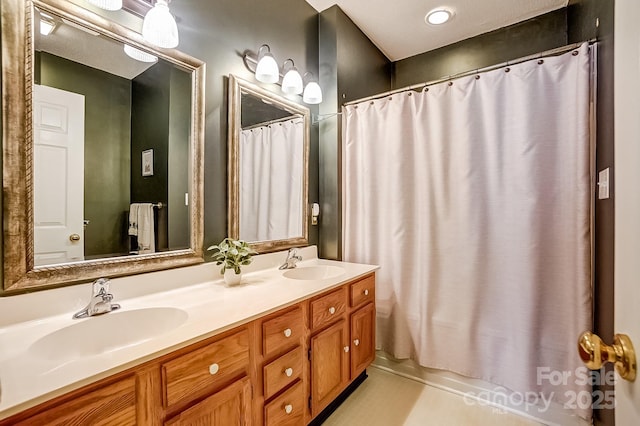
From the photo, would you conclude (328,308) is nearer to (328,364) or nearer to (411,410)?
(328,364)

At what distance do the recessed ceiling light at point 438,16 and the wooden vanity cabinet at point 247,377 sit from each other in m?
2.09

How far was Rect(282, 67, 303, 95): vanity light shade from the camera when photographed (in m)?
1.92

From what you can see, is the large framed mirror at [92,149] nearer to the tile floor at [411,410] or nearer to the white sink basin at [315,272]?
the white sink basin at [315,272]

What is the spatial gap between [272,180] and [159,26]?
1007mm

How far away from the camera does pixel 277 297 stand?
1.27m

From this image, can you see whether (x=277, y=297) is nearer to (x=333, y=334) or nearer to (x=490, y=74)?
(x=333, y=334)

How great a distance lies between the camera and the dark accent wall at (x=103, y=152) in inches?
45.2

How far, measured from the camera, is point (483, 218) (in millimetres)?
1750

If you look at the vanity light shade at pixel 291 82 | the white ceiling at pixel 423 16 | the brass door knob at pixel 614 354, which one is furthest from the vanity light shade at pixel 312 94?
the brass door knob at pixel 614 354

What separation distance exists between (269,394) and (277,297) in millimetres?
383

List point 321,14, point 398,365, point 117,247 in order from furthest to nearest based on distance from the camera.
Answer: point 321,14 → point 398,365 → point 117,247

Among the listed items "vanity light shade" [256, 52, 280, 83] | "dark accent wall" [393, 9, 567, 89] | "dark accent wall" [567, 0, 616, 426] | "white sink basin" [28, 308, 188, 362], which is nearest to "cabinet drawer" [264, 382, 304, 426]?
"white sink basin" [28, 308, 188, 362]

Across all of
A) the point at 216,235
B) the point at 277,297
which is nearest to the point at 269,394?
the point at 277,297

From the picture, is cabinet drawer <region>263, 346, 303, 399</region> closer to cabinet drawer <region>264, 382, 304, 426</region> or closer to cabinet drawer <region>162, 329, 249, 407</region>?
cabinet drawer <region>264, 382, 304, 426</region>
